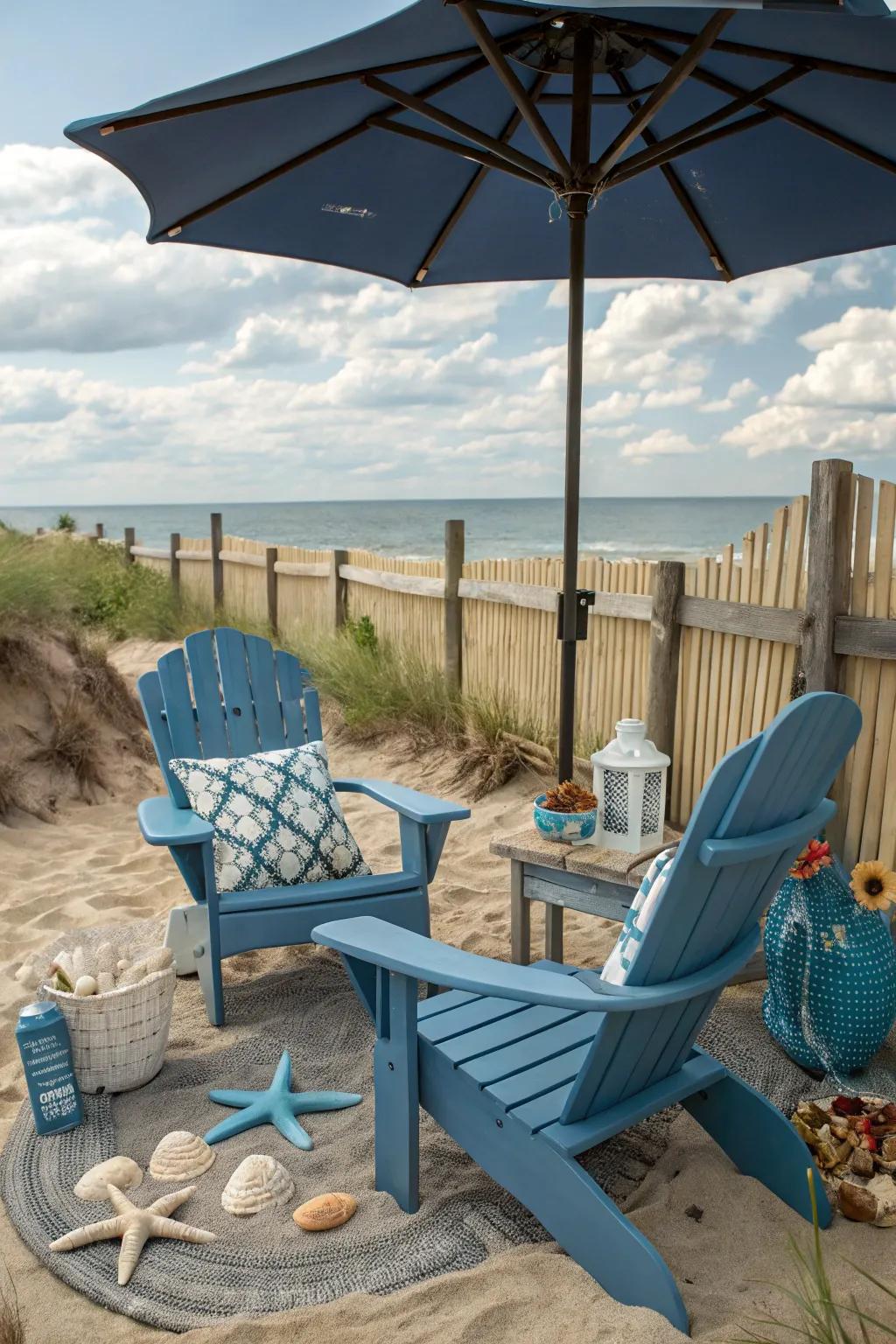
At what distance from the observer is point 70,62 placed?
24.9 feet

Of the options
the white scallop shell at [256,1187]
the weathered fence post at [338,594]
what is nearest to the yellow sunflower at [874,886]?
the white scallop shell at [256,1187]

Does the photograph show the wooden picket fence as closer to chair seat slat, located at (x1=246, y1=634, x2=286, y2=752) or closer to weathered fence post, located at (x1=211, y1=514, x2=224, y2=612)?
chair seat slat, located at (x1=246, y1=634, x2=286, y2=752)

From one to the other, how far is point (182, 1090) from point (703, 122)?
293 centimetres

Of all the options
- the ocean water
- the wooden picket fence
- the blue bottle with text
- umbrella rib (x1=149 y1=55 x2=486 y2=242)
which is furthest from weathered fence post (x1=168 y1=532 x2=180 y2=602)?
the ocean water

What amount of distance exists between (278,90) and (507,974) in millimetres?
2216

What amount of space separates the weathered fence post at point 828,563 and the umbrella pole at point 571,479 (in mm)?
861

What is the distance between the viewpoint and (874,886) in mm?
2426

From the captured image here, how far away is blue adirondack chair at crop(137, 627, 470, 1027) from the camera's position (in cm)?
265

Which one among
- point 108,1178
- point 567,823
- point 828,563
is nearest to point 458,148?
point 828,563

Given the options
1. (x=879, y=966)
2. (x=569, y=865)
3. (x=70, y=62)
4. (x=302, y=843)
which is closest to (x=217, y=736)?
(x=302, y=843)

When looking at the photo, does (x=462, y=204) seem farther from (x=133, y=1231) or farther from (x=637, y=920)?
(x=133, y=1231)

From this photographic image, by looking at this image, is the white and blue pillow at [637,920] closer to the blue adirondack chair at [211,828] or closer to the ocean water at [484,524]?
the blue adirondack chair at [211,828]

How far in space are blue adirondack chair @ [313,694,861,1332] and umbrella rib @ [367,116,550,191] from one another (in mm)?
1965

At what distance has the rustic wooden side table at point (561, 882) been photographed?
2.54 m
